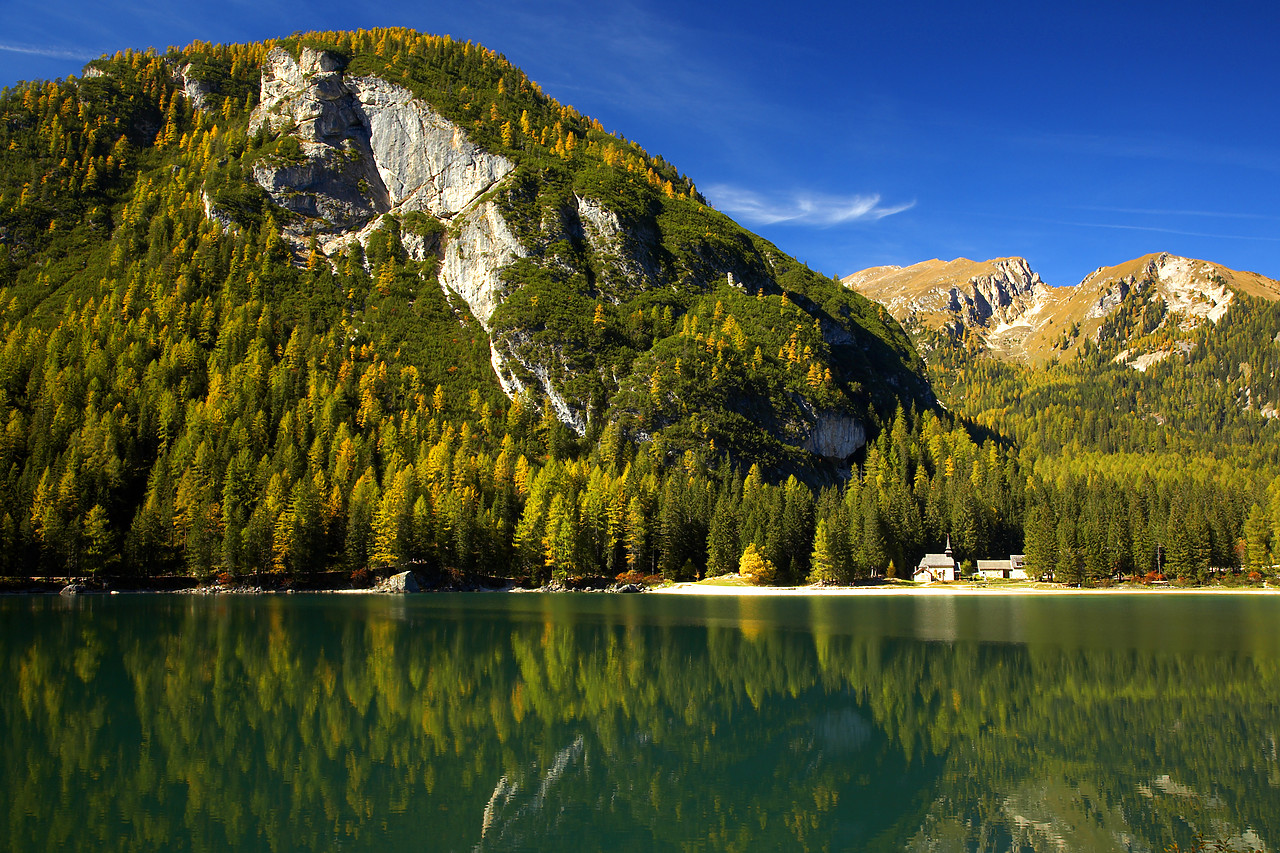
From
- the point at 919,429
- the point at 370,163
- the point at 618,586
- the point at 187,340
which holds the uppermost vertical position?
the point at 370,163

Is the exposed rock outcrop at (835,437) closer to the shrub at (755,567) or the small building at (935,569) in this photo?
the small building at (935,569)

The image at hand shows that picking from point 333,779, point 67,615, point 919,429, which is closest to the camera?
point 333,779

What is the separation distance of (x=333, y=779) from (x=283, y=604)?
188 ft

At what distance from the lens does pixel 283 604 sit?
7238 cm

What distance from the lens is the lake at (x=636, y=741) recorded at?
58.7 ft

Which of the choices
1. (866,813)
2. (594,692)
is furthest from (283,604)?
(866,813)

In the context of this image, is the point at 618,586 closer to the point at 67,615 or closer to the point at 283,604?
the point at 283,604

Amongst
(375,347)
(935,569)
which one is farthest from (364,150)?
(935,569)

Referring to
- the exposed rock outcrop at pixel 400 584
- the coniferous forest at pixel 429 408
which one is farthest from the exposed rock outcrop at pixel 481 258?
the exposed rock outcrop at pixel 400 584

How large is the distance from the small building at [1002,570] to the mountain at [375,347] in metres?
25.4

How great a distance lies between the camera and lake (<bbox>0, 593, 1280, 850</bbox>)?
1789cm

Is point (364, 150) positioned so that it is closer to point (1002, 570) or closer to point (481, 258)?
point (481, 258)

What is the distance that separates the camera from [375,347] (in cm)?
14462

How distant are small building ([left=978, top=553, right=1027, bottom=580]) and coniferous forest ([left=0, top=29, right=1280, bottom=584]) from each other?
3.83 metres
